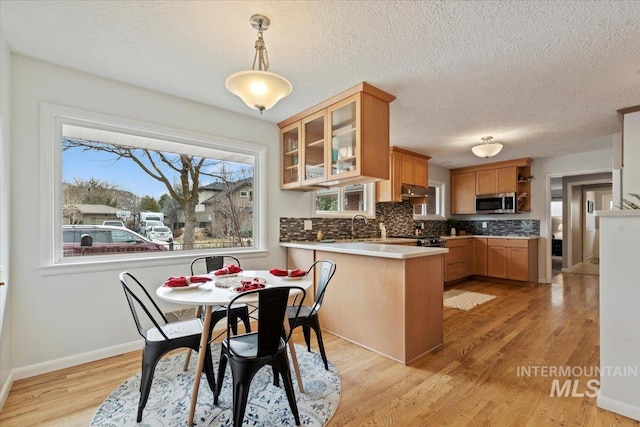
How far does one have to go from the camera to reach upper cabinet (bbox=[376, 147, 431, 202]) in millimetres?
4781

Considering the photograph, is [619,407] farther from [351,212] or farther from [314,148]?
[351,212]

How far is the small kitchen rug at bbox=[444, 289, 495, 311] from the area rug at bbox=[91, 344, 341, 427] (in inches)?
96.9

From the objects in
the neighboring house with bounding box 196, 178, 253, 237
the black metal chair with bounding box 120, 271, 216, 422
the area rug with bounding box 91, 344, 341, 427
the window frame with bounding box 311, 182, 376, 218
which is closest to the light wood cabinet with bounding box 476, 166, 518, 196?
the window frame with bounding box 311, 182, 376, 218

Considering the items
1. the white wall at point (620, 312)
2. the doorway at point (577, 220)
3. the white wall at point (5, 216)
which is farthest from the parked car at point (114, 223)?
the doorway at point (577, 220)

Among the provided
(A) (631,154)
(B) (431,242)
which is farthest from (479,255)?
(A) (631,154)

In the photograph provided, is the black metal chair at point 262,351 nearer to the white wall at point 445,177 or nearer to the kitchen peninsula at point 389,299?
the kitchen peninsula at point 389,299

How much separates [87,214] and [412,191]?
14.2ft

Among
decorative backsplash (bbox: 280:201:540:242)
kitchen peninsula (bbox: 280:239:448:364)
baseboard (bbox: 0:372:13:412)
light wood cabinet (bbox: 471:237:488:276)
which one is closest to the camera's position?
baseboard (bbox: 0:372:13:412)

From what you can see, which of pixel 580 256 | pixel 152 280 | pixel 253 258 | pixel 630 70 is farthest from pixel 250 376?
pixel 580 256

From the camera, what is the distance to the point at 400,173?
16.1ft

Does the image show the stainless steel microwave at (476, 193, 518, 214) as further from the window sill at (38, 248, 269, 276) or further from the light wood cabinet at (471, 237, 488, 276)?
the window sill at (38, 248, 269, 276)

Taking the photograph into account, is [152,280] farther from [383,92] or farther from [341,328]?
[383,92]

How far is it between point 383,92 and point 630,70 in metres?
1.89

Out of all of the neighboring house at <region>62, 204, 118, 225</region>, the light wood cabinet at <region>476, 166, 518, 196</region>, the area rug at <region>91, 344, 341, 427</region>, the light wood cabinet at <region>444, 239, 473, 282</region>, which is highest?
the light wood cabinet at <region>476, 166, 518, 196</region>
